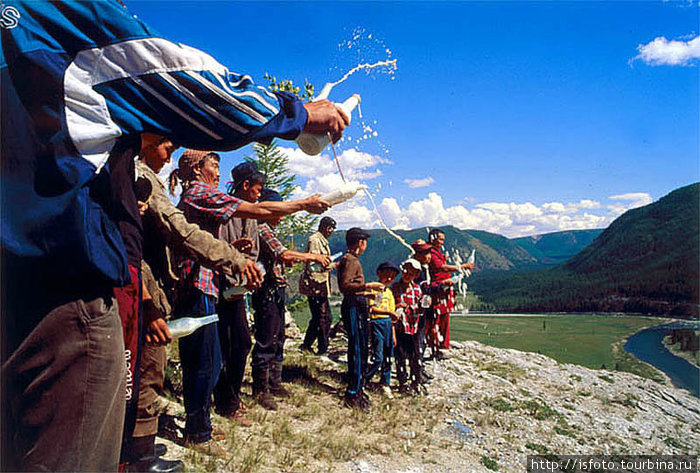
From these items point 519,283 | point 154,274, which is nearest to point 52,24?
point 154,274

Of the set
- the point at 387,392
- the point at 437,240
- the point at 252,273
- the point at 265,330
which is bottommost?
the point at 387,392

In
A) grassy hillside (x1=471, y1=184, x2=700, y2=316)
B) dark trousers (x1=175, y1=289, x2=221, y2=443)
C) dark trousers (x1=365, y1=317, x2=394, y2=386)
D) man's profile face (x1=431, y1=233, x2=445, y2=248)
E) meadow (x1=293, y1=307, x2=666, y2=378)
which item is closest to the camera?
dark trousers (x1=175, y1=289, x2=221, y2=443)

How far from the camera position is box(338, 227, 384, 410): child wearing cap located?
242 inches

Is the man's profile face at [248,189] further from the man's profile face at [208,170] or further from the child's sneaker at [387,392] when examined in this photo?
the child's sneaker at [387,392]

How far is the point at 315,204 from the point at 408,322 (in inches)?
220

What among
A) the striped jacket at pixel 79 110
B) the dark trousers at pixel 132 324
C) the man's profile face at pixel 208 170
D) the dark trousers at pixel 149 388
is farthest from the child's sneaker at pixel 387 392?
the striped jacket at pixel 79 110

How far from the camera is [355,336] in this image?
6191mm

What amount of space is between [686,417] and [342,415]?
945 cm

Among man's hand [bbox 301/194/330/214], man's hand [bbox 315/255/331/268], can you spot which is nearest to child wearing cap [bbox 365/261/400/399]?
man's hand [bbox 315/255/331/268]

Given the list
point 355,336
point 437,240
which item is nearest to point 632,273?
point 437,240

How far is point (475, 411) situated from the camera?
716 cm

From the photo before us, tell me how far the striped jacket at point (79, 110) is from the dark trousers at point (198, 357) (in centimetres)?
232

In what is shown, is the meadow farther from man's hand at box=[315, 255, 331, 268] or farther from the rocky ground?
man's hand at box=[315, 255, 331, 268]

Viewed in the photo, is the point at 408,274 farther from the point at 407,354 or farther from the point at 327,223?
the point at 327,223
